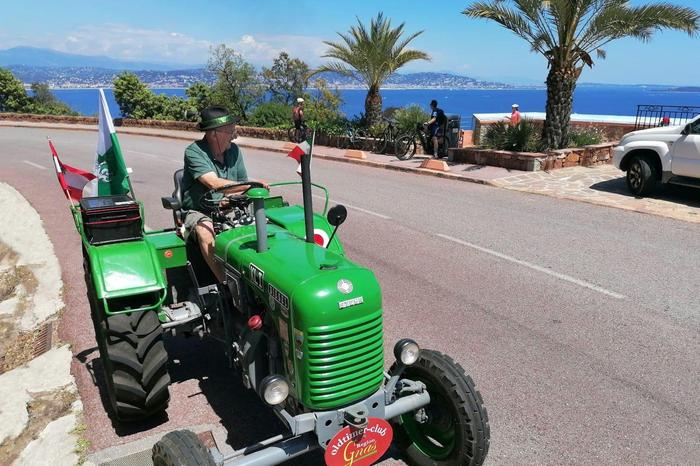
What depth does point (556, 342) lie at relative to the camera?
5.27m

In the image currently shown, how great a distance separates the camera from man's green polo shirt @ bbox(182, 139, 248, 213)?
4659 millimetres

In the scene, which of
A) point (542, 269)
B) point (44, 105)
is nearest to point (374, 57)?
point (542, 269)

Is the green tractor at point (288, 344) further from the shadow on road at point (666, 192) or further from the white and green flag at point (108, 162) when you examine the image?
the shadow on road at point (666, 192)

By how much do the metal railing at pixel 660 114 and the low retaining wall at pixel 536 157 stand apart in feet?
11.1

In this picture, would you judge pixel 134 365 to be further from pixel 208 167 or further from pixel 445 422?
pixel 445 422

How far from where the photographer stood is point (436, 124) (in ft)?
57.4

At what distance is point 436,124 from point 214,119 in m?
13.6

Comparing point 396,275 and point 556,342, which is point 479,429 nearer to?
point 556,342

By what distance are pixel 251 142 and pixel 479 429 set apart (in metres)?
21.5

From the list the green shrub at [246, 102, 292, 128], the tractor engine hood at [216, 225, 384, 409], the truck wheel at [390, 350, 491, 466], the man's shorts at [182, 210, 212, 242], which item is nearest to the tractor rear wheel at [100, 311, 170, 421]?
the man's shorts at [182, 210, 212, 242]

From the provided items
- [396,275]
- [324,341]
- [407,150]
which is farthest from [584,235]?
[407,150]

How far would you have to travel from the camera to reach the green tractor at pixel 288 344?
2898 millimetres

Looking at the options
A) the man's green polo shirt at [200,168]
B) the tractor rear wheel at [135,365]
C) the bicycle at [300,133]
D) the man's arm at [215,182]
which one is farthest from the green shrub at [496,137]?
the tractor rear wheel at [135,365]

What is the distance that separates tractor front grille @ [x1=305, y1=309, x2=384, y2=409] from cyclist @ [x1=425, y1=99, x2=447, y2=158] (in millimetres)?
14765
